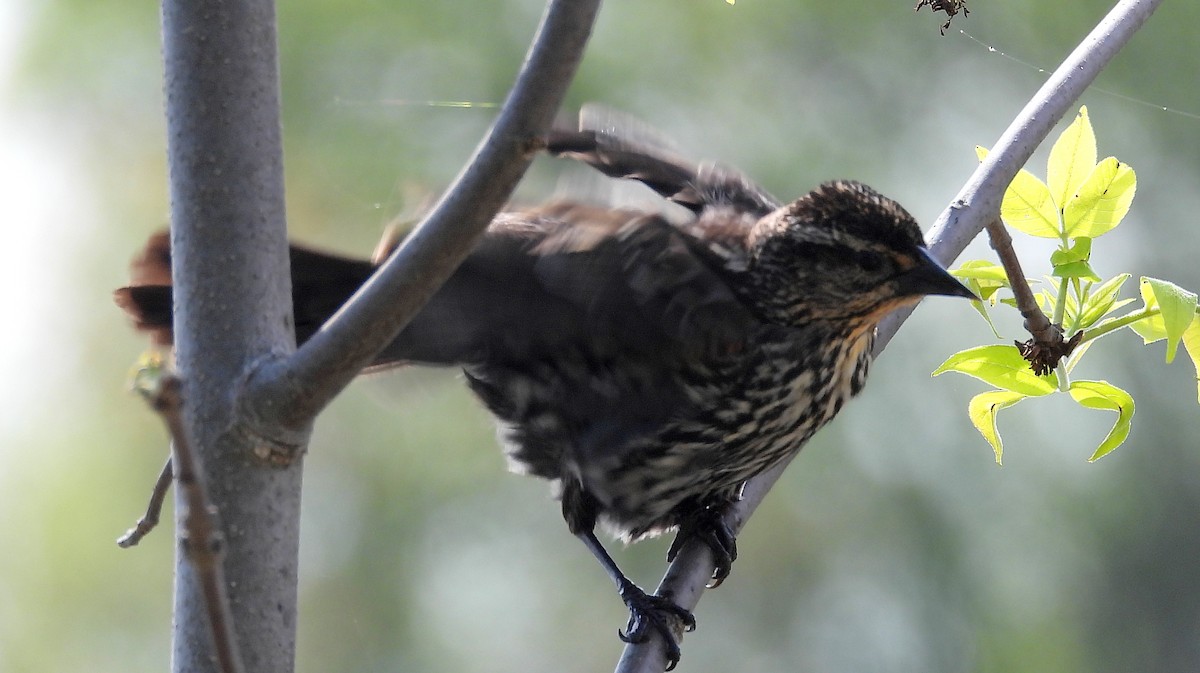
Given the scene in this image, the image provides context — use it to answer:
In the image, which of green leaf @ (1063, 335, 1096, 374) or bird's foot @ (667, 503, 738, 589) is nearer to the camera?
green leaf @ (1063, 335, 1096, 374)

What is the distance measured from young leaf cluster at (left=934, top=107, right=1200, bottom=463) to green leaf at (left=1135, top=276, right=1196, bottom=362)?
2.0 inches

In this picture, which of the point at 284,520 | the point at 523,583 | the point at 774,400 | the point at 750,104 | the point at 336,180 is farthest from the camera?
the point at 750,104

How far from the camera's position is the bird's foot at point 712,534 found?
1.95m

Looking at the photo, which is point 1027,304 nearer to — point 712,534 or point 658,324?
point 658,324

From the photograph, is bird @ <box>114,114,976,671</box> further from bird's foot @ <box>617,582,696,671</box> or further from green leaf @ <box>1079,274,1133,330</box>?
green leaf @ <box>1079,274,1133,330</box>

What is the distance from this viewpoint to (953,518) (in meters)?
5.04

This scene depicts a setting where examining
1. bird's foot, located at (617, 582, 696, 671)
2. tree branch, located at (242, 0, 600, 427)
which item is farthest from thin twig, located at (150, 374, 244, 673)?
bird's foot, located at (617, 582, 696, 671)

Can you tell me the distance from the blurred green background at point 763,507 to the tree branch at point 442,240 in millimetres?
3731

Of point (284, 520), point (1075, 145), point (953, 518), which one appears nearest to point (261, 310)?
point (284, 520)

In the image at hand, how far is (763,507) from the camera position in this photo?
516cm

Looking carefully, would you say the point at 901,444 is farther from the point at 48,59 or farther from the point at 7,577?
the point at 48,59

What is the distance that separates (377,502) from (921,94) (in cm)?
288

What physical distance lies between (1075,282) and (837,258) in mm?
480

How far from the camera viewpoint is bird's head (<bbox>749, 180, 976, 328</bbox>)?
1738 mm
